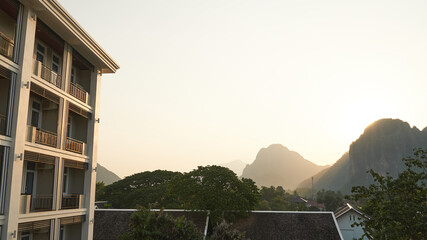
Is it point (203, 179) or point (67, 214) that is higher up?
point (203, 179)

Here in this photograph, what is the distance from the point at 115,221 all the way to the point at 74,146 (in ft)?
51.2

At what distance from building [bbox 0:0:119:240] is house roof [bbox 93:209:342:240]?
12.4 m

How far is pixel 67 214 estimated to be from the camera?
776 inches

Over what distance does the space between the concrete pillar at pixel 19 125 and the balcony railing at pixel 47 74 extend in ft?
2.62

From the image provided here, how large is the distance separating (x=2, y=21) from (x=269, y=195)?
83.9 metres

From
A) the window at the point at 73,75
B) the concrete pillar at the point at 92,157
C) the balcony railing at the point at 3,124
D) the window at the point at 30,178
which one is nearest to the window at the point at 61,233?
the concrete pillar at the point at 92,157

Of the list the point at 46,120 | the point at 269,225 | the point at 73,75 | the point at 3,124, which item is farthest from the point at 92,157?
the point at 269,225

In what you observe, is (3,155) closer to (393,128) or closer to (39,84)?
(39,84)

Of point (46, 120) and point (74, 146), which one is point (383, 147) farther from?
point (46, 120)

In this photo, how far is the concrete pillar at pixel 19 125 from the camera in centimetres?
1491

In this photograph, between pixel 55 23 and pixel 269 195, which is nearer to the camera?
pixel 55 23

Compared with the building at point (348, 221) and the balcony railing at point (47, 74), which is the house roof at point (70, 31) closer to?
the balcony railing at point (47, 74)

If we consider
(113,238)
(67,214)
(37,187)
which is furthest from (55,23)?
(113,238)

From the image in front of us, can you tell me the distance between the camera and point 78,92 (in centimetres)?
2138
